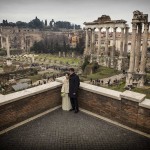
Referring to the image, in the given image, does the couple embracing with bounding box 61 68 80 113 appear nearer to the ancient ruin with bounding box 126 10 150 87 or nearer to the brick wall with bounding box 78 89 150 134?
the brick wall with bounding box 78 89 150 134

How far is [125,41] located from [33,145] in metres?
39.4

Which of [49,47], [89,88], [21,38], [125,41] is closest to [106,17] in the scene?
[125,41]

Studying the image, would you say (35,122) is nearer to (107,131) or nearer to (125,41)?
(107,131)

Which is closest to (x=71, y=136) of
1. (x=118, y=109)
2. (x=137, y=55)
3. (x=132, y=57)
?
(x=118, y=109)

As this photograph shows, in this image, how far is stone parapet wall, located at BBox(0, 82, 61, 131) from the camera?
685 cm

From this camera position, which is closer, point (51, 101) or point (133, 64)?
point (51, 101)

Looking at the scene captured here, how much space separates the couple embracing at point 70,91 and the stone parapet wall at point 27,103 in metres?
0.48

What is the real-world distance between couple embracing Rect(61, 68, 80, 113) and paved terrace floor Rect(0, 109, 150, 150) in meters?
0.79

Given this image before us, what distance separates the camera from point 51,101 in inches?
340

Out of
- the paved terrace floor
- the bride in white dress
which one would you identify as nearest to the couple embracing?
the bride in white dress

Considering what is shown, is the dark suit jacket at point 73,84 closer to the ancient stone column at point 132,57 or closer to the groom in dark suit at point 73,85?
the groom in dark suit at point 73,85

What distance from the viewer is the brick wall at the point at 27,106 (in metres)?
6.86

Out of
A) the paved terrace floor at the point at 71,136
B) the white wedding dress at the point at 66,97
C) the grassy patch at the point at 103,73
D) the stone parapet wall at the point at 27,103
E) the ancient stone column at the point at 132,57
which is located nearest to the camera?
the paved terrace floor at the point at 71,136

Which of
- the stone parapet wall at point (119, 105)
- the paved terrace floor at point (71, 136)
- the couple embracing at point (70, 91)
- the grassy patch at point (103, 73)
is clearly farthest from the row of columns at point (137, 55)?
the paved terrace floor at point (71, 136)
